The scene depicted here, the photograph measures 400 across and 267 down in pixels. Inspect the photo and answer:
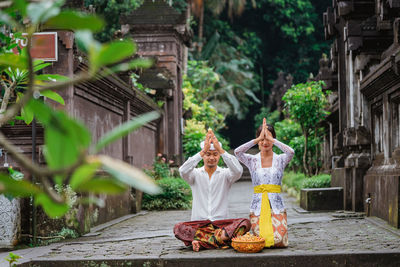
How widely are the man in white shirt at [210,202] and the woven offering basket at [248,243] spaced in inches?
7.9

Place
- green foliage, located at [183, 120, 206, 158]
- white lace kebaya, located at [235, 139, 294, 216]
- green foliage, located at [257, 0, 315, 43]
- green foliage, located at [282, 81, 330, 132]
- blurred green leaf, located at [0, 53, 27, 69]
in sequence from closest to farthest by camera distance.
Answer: blurred green leaf, located at [0, 53, 27, 69] → white lace kebaya, located at [235, 139, 294, 216] → green foliage, located at [282, 81, 330, 132] → green foliage, located at [183, 120, 206, 158] → green foliage, located at [257, 0, 315, 43]

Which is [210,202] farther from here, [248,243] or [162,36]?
[162,36]

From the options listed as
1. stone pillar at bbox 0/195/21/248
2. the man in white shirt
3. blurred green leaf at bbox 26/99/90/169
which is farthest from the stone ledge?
blurred green leaf at bbox 26/99/90/169

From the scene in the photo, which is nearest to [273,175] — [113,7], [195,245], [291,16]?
[195,245]

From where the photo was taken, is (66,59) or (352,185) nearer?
(66,59)

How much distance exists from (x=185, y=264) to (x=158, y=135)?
11660mm

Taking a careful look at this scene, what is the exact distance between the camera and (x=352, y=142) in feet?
35.1

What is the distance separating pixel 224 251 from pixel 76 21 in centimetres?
538

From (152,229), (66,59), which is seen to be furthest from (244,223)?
(66,59)

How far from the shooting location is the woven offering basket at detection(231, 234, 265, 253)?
5.81 metres

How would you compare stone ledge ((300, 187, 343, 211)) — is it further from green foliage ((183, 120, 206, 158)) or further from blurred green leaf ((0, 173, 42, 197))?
blurred green leaf ((0, 173, 42, 197))

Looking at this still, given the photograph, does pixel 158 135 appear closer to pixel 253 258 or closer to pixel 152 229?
pixel 152 229

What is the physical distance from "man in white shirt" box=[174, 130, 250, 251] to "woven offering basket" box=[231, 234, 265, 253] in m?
0.20

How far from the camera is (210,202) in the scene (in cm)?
634
